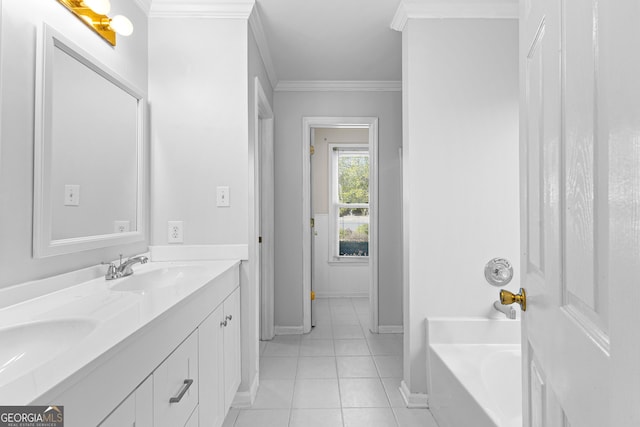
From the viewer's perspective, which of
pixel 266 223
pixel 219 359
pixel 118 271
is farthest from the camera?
pixel 266 223

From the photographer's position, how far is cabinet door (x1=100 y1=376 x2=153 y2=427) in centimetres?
85

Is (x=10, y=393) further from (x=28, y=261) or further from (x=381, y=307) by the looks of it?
(x=381, y=307)

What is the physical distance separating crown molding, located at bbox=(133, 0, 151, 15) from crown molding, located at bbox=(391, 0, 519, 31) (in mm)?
1507

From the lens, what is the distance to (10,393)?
0.59 metres

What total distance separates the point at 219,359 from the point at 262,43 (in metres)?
2.18

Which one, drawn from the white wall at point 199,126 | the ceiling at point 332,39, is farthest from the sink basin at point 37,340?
the ceiling at point 332,39

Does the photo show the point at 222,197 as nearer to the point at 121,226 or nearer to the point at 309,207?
the point at 121,226

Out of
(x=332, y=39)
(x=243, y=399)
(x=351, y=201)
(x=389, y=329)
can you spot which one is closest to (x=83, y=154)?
(x=243, y=399)

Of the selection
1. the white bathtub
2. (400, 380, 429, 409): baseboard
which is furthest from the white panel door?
(400, 380, 429, 409): baseboard

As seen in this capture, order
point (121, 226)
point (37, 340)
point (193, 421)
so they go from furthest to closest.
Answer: point (121, 226) → point (193, 421) → point (37, 340)

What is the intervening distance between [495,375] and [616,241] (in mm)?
1867

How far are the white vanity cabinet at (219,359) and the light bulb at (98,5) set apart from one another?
1.40m

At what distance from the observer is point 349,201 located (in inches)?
205

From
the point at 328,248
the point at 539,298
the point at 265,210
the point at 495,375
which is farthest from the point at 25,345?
the point at 328,248
